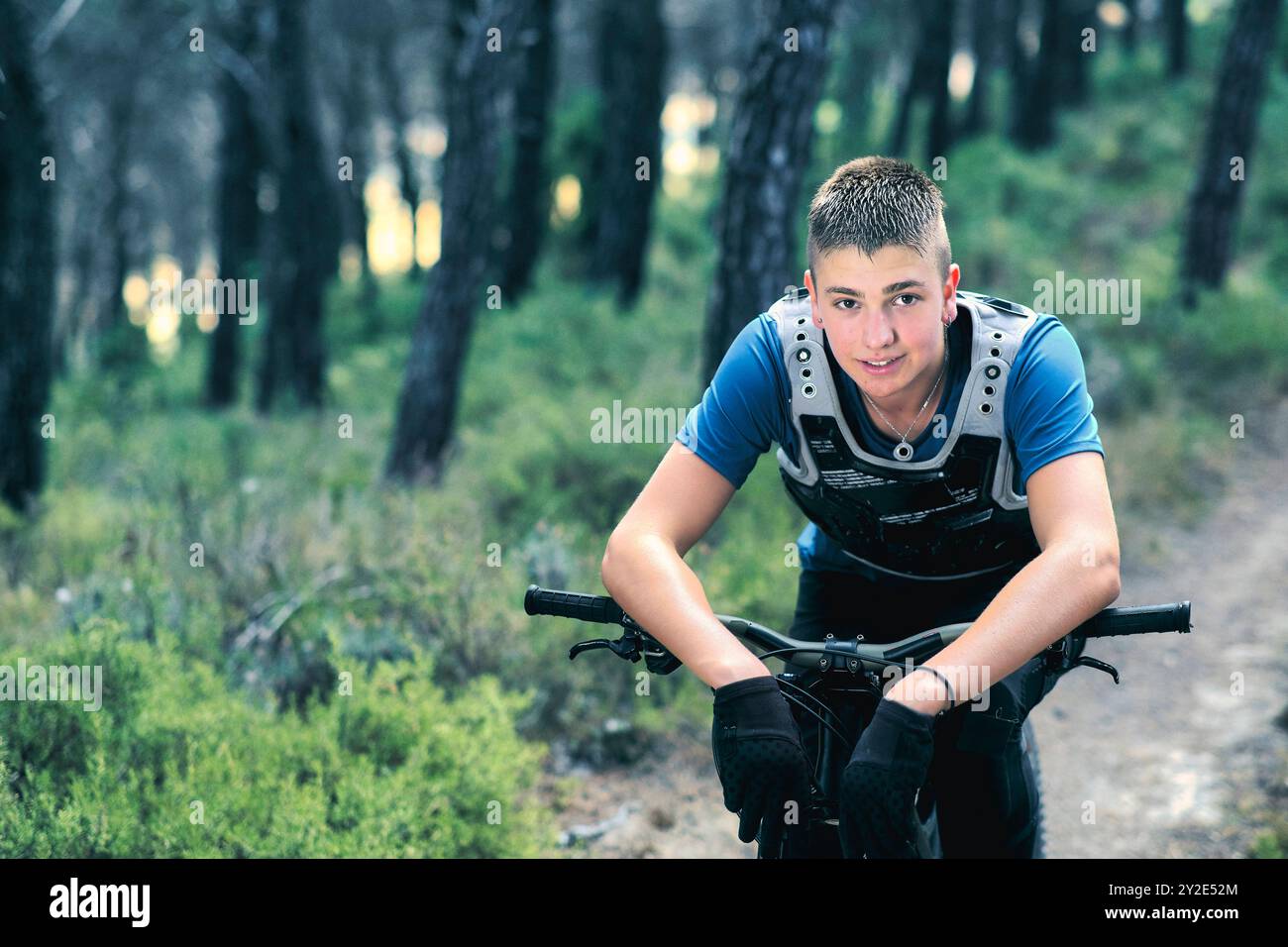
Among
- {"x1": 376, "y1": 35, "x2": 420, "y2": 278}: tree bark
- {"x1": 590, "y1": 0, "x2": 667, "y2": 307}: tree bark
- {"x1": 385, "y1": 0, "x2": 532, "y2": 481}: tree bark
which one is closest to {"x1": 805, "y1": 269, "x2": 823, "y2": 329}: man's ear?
{"x1": 385, "y1": 0, "x2": 532, "y2": 481}: tree bark

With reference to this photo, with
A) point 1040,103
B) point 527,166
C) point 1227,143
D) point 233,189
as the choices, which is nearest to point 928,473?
point 1227,143

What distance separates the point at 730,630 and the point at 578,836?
8.75 feet

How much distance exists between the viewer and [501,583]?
5.64 meters

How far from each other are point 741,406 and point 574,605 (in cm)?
60

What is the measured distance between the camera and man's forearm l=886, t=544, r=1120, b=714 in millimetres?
2074

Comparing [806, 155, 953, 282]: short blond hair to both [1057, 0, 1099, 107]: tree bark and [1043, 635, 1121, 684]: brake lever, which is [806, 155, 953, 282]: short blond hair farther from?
[1057, 0, 1099, 107]: tree bark

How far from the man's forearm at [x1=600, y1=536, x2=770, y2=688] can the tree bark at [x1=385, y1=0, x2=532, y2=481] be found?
6832mm

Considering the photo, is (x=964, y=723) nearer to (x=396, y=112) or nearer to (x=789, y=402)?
(x=789, y=402)

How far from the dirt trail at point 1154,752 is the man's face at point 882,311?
2853 millimetres

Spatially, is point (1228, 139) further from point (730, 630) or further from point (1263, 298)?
point (730, 630)

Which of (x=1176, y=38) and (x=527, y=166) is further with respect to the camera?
(x=1176, y=38)

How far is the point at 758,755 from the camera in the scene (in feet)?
6.53

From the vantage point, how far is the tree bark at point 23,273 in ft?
25.4
